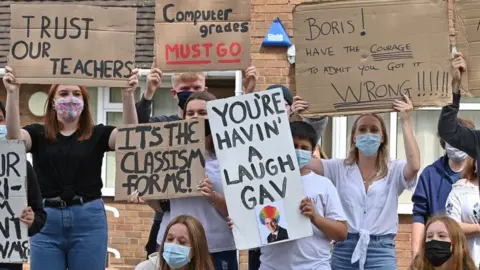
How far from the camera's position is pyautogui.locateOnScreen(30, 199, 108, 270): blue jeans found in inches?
260

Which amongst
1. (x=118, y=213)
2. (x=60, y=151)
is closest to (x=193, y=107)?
(x=60, y=151)

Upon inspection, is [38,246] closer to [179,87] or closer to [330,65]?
[179,87]

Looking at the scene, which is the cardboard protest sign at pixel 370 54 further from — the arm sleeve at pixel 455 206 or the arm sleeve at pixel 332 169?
the arm sleeve at pixel 455 206

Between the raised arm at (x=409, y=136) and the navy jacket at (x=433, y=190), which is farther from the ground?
the raised arm at (x=409, y=136)

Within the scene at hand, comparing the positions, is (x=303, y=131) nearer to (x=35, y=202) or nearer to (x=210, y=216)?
(x=210, y=216)

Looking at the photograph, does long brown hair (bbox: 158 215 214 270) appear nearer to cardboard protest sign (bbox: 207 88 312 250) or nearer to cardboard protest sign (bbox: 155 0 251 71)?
cardboard protest sign (bbox: 207 88 312 250)

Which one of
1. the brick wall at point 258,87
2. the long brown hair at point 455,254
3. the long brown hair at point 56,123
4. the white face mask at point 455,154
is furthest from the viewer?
the brick wall at point 258,87

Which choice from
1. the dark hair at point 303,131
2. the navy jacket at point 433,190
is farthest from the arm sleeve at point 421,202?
the dark hair at point 303,131

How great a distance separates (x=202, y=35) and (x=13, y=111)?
4.29ft

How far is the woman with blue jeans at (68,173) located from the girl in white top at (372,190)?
1.43m

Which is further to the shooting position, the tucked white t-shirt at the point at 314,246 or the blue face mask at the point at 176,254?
the tucked white t-shirt at the point at 314,246

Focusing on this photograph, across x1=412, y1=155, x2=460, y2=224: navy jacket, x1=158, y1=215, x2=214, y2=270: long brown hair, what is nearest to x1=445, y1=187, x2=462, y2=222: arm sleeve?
x1=412, y1=155, x2=460, y2=224: navy jacket

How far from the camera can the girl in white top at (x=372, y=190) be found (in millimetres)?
6562

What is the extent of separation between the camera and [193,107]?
669cm
